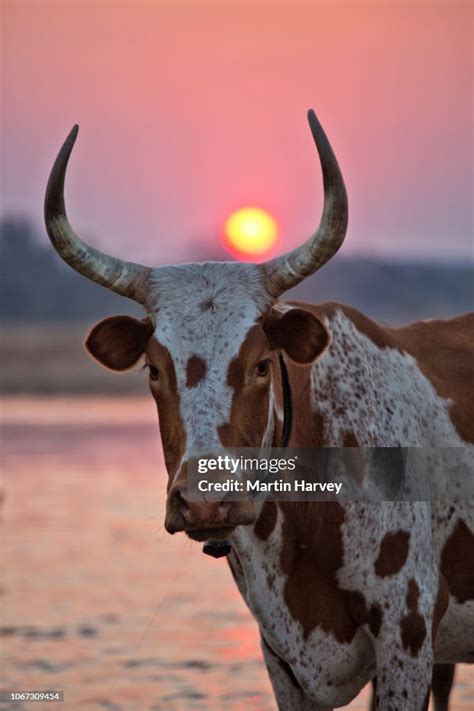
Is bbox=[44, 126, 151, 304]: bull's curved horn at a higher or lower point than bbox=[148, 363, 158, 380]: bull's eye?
higher

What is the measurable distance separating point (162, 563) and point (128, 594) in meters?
1.65

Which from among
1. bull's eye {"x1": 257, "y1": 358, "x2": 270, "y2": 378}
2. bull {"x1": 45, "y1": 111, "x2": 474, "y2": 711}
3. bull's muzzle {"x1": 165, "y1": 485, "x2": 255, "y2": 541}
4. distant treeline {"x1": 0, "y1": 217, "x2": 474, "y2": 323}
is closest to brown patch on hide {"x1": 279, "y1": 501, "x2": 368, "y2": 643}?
bull {"x1": 45, "y1": 111, "x2": 474, "y2": 711}

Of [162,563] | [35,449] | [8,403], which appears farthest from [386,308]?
[162,563]

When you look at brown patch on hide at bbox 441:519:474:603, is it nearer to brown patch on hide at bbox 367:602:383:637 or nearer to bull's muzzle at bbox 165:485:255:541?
brown patch on hide at bbox 367:602:383:637

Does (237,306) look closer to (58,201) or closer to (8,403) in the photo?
(58,201)

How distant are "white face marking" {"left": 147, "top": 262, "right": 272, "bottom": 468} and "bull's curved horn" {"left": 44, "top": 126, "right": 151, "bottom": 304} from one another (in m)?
0.12

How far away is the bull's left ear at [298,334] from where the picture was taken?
6273mm

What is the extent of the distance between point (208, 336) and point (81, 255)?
29.9 inches

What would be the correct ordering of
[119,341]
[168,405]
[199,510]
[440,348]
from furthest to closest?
[440,348] → [119,341] → [168,405] → [199,510]

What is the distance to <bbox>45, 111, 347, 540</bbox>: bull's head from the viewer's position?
582 centimetres

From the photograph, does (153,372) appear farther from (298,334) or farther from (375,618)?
(375,618)

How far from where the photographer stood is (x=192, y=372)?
19.6ft

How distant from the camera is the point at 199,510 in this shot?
563 cm

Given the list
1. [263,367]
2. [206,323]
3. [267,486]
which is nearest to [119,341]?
[206,323]
